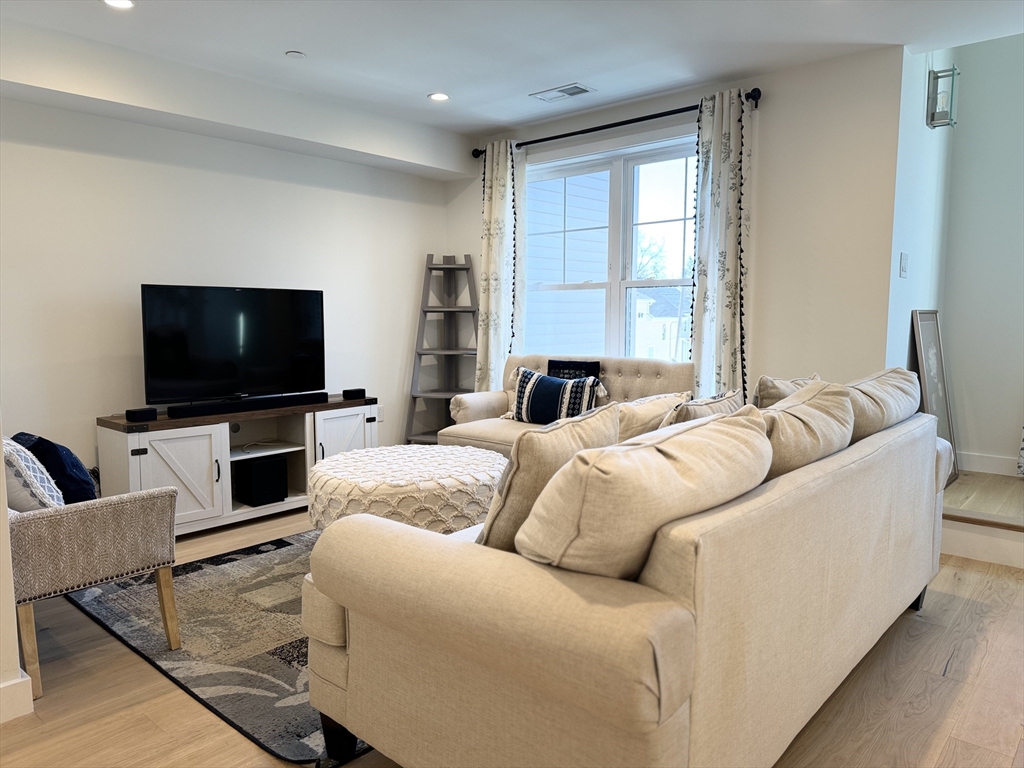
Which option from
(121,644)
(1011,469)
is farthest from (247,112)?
(1011,469)

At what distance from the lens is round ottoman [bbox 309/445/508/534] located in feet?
8.84

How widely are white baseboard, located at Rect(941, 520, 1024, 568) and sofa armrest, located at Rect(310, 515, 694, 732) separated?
9.75 ft

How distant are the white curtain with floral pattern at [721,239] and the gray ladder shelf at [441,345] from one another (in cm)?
183

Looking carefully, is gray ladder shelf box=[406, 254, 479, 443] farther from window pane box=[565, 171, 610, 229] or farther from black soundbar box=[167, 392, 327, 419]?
black soundbar box=[167, 392, 327, 419]

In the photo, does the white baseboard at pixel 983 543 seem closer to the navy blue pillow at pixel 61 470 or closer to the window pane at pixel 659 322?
the window pane at pixel 659 322

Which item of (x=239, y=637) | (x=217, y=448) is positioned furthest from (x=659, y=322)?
(x=239, y=637)

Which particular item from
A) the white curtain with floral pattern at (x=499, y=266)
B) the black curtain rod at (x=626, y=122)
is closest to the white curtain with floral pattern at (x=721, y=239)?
the black curtain rod at (x=626, y=122)

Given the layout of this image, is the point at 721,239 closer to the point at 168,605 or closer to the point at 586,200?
the point at 586,200

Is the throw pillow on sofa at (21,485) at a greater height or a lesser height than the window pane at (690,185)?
lesser

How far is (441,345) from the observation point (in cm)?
572

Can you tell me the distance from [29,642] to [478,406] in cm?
277

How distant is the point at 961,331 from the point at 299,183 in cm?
438

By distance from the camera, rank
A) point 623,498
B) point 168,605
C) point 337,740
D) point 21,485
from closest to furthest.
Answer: point 623,498
point 337,740
point 21,485
point 168,605

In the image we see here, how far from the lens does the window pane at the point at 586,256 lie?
497 cm
